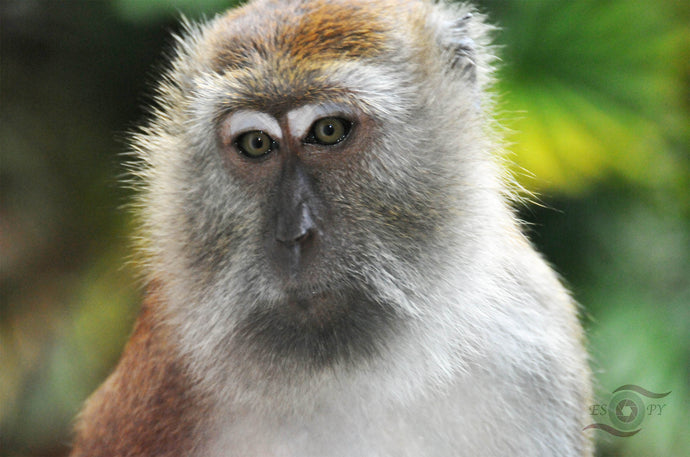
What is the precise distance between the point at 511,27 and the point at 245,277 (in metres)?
2.61

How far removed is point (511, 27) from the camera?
3873 mm

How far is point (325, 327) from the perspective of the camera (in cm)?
177

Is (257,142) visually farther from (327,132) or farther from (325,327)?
(325,327)

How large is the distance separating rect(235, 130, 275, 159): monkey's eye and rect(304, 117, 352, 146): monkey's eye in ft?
0.38

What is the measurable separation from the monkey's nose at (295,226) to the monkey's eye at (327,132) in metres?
0.20

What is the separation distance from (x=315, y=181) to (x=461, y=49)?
71cm

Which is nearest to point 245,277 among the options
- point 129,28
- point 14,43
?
point 129,28

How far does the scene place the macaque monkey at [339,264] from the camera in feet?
5.86

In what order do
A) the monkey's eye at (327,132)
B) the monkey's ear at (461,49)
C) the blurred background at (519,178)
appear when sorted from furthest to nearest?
the blurred background at (519,178) → the monkey's ear at (461,49) → the monkey's eye at (327,132)

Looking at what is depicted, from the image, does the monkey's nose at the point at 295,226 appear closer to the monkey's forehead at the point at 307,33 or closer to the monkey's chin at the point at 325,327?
the monkey's chin at the point at 325,327

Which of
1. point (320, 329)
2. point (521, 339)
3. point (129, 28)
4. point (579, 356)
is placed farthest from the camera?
point (129, 28)

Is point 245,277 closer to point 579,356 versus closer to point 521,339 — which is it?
point 521,339
